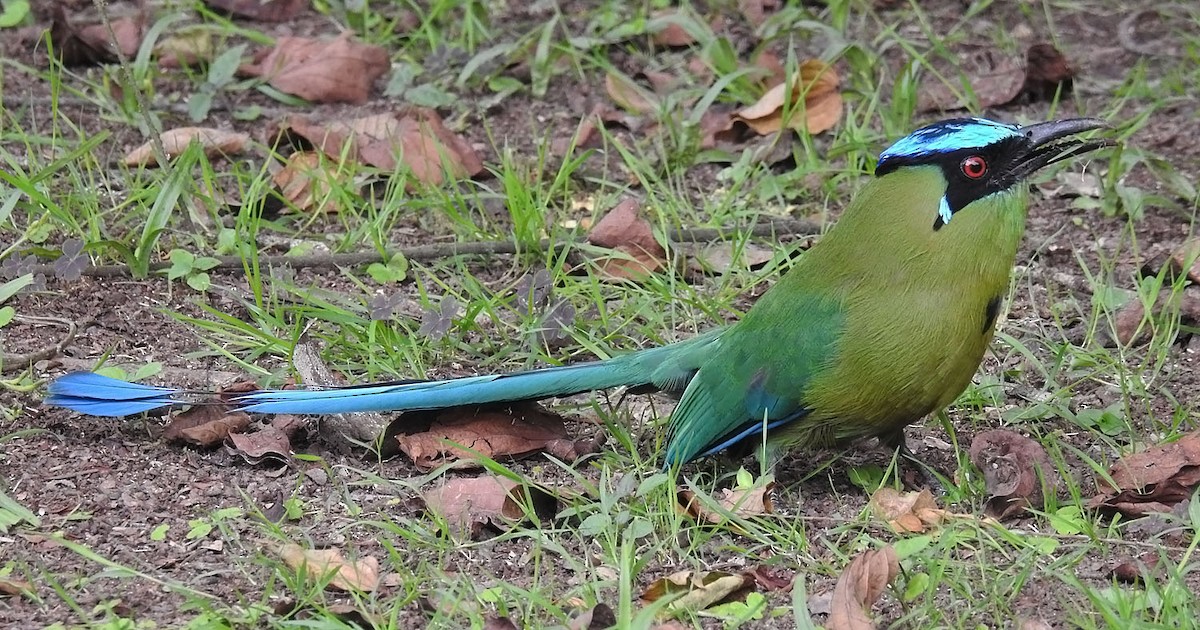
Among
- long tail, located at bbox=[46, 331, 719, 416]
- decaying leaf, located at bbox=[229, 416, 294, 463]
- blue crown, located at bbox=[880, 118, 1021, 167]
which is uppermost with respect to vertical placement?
blue crown, located at bbox=[880, 118, 1021, 167]

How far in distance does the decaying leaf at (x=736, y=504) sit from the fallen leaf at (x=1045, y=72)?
282 centimetres

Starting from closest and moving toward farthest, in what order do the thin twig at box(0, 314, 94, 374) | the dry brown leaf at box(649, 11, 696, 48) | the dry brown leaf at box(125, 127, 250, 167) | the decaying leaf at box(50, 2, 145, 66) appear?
the thin twig at box(0, 314, 94, 374), the dry brown leaf at box(125, 127, 250, 167), the decaying leaf at box(50, 2, 145, 66), the dry brown leaf at box(649, 11, 696, 48)

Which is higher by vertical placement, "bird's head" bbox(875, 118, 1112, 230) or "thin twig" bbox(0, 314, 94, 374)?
"bird's head" bbox(875, 118, 1112, 230)

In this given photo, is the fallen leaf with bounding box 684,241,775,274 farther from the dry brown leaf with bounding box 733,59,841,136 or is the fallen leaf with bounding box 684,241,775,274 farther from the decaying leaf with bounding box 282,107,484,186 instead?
the decaying leaf with bounding box 282,107,484,186

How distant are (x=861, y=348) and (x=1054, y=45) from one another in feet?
9.55

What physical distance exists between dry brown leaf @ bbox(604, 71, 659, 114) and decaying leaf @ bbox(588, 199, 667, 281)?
0.86 m

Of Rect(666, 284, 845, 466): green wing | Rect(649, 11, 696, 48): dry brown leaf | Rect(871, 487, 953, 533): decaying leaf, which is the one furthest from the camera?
Rect(649, 11, 696, 48): dry brown leaf

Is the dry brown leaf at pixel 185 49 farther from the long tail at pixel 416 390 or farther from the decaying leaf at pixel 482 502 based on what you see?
the decaying leaf at pixel 482 502

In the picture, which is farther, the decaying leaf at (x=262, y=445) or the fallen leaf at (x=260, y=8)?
the fallen leaf at (x=260, y=8)

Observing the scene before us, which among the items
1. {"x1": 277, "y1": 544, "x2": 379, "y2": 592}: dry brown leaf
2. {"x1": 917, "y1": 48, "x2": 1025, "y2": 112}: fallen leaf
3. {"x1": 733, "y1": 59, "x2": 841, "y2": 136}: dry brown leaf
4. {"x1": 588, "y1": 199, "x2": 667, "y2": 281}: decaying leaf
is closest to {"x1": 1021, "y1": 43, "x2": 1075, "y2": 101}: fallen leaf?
{"x1": 917, "y1": 48, "x2": 1025, "y2": 112}: fallen leaf

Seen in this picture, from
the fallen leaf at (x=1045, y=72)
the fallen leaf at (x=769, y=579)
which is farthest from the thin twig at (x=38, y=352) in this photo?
the fallen leaf at (x=1045, y=72)

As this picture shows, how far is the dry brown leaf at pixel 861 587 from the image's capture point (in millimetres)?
3135

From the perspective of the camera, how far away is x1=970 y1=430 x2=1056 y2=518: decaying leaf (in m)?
3.70

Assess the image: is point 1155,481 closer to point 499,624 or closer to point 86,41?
point 499,624
